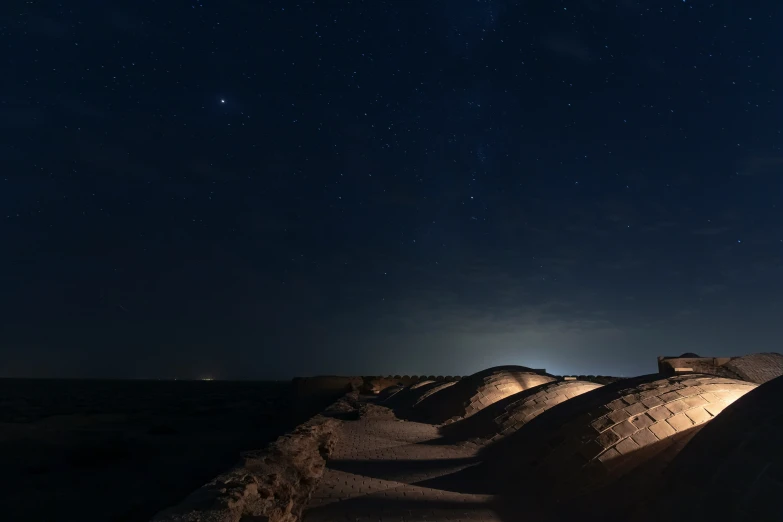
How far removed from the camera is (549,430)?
9.70m

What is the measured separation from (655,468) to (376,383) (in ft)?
102

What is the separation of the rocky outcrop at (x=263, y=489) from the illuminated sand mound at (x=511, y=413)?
4633 millimetres

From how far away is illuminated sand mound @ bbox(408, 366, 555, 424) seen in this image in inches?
668

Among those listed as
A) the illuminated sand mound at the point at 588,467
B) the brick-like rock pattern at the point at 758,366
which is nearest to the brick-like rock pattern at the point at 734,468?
the illuminated sand mound at the point at 588,467

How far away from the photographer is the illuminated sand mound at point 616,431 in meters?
7.65

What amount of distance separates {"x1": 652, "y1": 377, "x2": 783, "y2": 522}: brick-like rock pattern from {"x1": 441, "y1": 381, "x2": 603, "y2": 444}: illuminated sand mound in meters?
6.48

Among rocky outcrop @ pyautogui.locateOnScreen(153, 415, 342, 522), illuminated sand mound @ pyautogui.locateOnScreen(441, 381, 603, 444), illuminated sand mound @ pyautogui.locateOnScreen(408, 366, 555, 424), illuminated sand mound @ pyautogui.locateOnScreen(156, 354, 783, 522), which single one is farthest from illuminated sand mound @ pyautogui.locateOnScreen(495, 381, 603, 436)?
rocky outcrop @ pyautogui.locateOnScreen(153, 415, 342, 522)

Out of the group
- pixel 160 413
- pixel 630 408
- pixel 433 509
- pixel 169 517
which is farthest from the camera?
pixel 160 413

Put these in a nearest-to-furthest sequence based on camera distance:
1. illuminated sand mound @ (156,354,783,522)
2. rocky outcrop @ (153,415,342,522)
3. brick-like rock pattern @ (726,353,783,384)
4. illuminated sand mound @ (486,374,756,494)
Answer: rocky outcrop @ (153,415,342,522), illuminated sand mound @ (156,354,783,522), illuminated sand mound @ (486,374,756,494), brick-like rock pattern @ (726,353,783,384)

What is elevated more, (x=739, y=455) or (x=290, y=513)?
(x=739, y=455)

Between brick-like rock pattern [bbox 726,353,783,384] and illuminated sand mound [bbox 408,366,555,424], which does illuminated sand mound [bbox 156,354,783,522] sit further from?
brick-like rock pattern [bbox 726,353,783,384]

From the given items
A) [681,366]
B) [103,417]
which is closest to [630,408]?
[681,366]

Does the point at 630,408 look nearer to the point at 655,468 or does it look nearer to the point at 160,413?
the point at 655,468

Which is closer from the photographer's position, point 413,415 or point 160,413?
point 413,415
